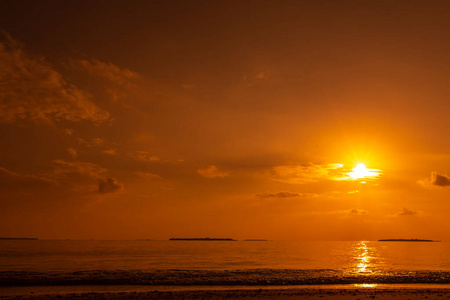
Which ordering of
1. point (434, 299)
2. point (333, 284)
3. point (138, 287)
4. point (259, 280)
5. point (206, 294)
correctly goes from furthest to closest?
point (259, 280), point (333, 284), point (138, 287), point (206, 294), point (434, 299)

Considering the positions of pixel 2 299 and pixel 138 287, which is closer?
pixel 2 299

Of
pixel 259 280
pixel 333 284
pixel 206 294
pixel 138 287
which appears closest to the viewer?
pixel 206 294

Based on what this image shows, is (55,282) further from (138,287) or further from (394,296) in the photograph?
(394,296)

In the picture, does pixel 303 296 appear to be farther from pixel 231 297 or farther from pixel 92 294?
A: pixel 92 294

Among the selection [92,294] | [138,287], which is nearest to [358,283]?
[138,287]

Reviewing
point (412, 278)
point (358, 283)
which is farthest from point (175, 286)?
point (412, 278)

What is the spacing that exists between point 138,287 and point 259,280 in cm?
1384

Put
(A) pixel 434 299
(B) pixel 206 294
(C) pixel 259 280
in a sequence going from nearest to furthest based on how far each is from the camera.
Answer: (A) pixel 434 299 → (B) pixel 206 294 → (C) pixel 259 280

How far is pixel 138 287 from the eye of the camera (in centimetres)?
3650

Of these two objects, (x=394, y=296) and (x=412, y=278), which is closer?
(x=394, y=296)

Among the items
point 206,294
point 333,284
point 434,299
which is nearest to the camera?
point 434,299

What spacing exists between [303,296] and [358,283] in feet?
45.9

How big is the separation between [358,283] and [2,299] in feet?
112

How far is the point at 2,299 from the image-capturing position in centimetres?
2806
